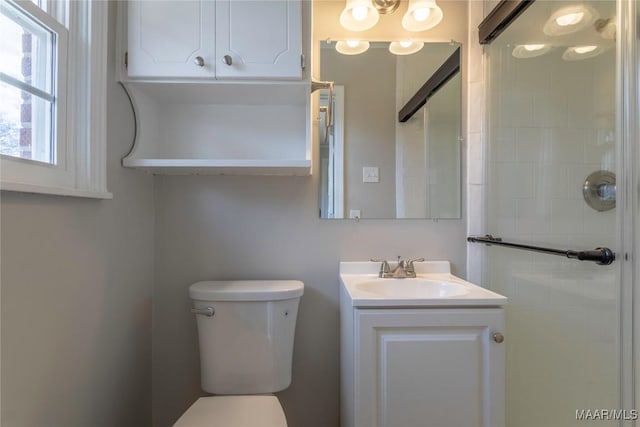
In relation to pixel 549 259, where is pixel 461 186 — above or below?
above

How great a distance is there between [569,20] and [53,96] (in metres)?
1.75

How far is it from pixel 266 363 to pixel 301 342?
0.82ft

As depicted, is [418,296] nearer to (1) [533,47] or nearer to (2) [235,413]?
(2) [235,413]

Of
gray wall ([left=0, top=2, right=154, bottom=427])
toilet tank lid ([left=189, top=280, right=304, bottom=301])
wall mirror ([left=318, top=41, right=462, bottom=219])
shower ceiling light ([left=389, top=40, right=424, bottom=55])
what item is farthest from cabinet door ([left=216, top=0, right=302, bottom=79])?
toilet tank lid ([left=189, top=280, right=304, bottom=301])

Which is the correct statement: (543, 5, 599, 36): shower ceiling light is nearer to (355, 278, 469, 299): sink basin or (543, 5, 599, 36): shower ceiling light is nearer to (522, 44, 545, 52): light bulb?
(522, 44, 545, 52): light bulb

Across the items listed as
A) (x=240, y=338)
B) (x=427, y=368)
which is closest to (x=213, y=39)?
(x=240, y=338)

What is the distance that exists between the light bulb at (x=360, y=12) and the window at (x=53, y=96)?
968 mm

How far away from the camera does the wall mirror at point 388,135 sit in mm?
1462

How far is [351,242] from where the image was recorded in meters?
1.47

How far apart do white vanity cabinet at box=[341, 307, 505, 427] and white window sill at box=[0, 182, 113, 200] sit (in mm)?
902

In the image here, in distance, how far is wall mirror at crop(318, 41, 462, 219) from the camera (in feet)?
4.80

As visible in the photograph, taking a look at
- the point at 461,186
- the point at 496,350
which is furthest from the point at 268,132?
the point at 496,350

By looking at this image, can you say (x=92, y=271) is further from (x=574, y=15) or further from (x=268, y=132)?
(x=574, y=15)

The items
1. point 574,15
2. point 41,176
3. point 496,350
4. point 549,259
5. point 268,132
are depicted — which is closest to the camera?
point 41,176
